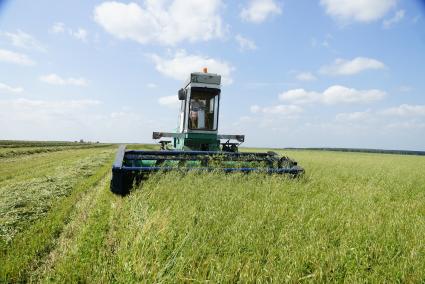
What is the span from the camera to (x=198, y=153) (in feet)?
25.1

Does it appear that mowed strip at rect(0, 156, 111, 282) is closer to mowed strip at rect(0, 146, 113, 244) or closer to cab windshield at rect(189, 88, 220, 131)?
mowed strip at rect(0, 146, 113, 244)

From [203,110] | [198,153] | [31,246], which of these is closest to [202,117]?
[203,110]

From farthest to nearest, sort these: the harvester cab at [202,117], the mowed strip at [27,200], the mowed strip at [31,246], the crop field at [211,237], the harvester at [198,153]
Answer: the harvester cab at [202,117], the harvester at [198,153], the mowed strip at [27,200], the mowed strip at [31,246], the crop field at [211,237]

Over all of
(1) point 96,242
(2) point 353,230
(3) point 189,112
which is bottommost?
(1) point 96,242

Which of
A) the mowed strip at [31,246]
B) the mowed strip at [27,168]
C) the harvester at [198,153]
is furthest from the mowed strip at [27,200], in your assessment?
the harvester at [198,153]

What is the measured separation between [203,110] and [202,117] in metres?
0.23

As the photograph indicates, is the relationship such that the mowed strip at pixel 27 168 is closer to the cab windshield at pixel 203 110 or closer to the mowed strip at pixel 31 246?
the mowed strip at pixel 31 246

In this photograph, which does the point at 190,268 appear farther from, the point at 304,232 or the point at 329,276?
the point at 304,232

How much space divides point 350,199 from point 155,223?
137 inches

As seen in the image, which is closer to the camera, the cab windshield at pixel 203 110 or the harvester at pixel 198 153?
the harvester at pixel 198 153

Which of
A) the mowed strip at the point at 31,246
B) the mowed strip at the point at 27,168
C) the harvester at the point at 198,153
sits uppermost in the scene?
the harvester at the point at 198,153

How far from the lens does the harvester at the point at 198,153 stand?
259 inches

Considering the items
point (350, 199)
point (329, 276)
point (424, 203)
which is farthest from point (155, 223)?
point (424, 203)

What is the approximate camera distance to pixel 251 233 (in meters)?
3.60
